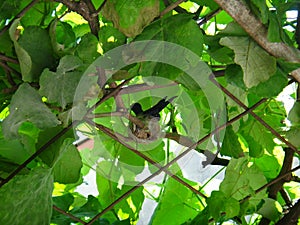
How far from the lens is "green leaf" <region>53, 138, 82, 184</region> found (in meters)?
0.58

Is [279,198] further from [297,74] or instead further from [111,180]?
[297,74]

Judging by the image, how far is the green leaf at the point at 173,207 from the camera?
0.85m

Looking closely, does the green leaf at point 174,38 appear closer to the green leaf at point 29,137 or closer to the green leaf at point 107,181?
the green leaf at point 29,137

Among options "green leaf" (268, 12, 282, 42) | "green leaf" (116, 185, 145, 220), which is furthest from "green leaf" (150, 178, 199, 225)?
"green leaf" (268, 12, 282, 42)

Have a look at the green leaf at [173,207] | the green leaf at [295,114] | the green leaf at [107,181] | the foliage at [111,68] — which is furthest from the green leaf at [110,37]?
the green leaf at [173,207]

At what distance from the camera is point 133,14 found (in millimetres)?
426

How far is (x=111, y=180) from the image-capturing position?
31.4 inches

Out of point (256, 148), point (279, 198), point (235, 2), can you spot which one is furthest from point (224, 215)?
point (235, 2)

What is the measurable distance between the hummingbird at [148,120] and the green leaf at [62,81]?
0.13 meters

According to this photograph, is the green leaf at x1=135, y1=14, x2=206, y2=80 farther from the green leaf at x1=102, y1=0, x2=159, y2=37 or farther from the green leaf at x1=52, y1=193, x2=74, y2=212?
the green leaf at x1=52, y1=193, x2=74, y2=212

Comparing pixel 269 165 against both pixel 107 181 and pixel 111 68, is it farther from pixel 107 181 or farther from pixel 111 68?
pixel 111 68

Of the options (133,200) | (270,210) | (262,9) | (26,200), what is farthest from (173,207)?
(262,9)

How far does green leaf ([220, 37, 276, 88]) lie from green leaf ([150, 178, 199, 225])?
444mm

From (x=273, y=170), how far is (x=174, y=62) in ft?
1.71
